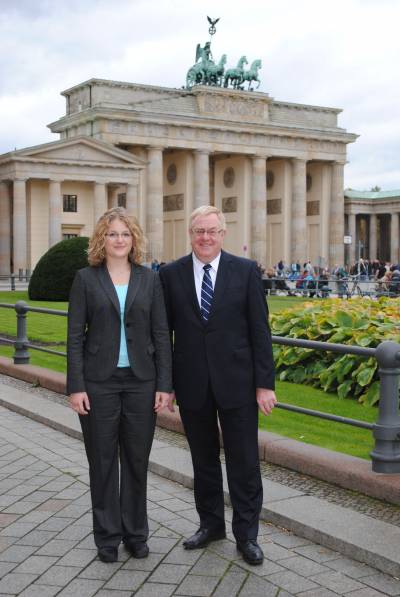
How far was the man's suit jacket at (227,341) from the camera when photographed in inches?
206

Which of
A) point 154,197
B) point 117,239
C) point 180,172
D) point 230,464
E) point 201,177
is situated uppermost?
point 180,172

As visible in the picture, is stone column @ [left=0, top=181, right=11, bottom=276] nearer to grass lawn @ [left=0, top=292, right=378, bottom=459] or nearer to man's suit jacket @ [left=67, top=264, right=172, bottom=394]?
grass lawn @ [left=0, top=292, right=378, bottom=459]

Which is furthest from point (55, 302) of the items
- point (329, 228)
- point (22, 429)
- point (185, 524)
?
point (329, 228)

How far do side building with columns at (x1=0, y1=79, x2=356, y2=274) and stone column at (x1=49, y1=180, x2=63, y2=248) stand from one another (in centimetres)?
7

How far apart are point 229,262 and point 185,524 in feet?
6.32

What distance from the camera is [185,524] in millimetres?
6031

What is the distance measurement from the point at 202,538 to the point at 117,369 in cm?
122

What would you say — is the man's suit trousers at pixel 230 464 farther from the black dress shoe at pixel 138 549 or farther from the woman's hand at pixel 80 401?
the woman's hand at pixel 80 401

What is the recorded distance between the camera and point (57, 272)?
2902cm

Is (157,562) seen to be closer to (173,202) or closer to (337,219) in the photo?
(173,202)

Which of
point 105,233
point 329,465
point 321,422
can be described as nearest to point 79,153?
point 321,422

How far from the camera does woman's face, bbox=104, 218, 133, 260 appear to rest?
532 cm

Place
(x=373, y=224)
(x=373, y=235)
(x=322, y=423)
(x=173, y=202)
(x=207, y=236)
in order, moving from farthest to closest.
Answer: (x=373, y=235)
(x=373, y=224)
(x=173, y=202)
(x=322, y=423)
(x=207, y=236)

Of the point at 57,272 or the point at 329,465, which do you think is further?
the point at 57,272
